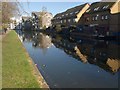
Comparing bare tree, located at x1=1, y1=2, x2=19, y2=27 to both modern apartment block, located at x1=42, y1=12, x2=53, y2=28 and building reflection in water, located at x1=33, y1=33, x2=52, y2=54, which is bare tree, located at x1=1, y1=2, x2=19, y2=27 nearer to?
building reflection in water, located at x1=33, y1=33, x2=52, y2=54

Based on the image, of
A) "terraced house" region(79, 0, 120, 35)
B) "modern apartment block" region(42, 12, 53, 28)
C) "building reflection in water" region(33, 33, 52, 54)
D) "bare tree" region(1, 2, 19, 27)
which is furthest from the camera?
"modern apartment block" region(42, 12, 53, 28)

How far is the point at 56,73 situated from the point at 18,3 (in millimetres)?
5498

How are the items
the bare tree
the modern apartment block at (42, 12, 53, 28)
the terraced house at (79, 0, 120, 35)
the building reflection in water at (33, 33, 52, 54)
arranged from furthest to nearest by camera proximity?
the modern apartment block at (42, 12, 53, 28) → the terraced house at (79, 0, 120, 35) → the building reflection in water at (33, 33, 52, 54) → the bare tree

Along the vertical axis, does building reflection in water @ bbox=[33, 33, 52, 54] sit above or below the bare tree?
below

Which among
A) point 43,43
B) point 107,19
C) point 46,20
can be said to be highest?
point 46,20

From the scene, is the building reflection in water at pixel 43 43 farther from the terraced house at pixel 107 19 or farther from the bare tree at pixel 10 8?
the terraced house at pixel 107 19

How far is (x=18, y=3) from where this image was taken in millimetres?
18453

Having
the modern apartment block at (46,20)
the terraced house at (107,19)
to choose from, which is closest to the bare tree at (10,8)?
the terraced house at (107,19)

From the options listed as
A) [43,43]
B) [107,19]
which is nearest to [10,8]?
[43,43]

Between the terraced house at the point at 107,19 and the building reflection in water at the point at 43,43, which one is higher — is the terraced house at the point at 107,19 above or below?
above

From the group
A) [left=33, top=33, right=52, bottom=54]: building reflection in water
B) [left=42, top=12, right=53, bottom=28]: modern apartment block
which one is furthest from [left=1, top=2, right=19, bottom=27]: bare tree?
[left=42, top=12, right=53, bottom=28]: modern apartment block

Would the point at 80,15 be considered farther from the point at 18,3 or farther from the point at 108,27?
the point at 18,3

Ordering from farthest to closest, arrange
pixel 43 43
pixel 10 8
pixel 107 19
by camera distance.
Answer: pixel 107 19 → pixel 43 43 → pixel 10 8

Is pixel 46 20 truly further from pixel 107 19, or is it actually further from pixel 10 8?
pixel 10 8
